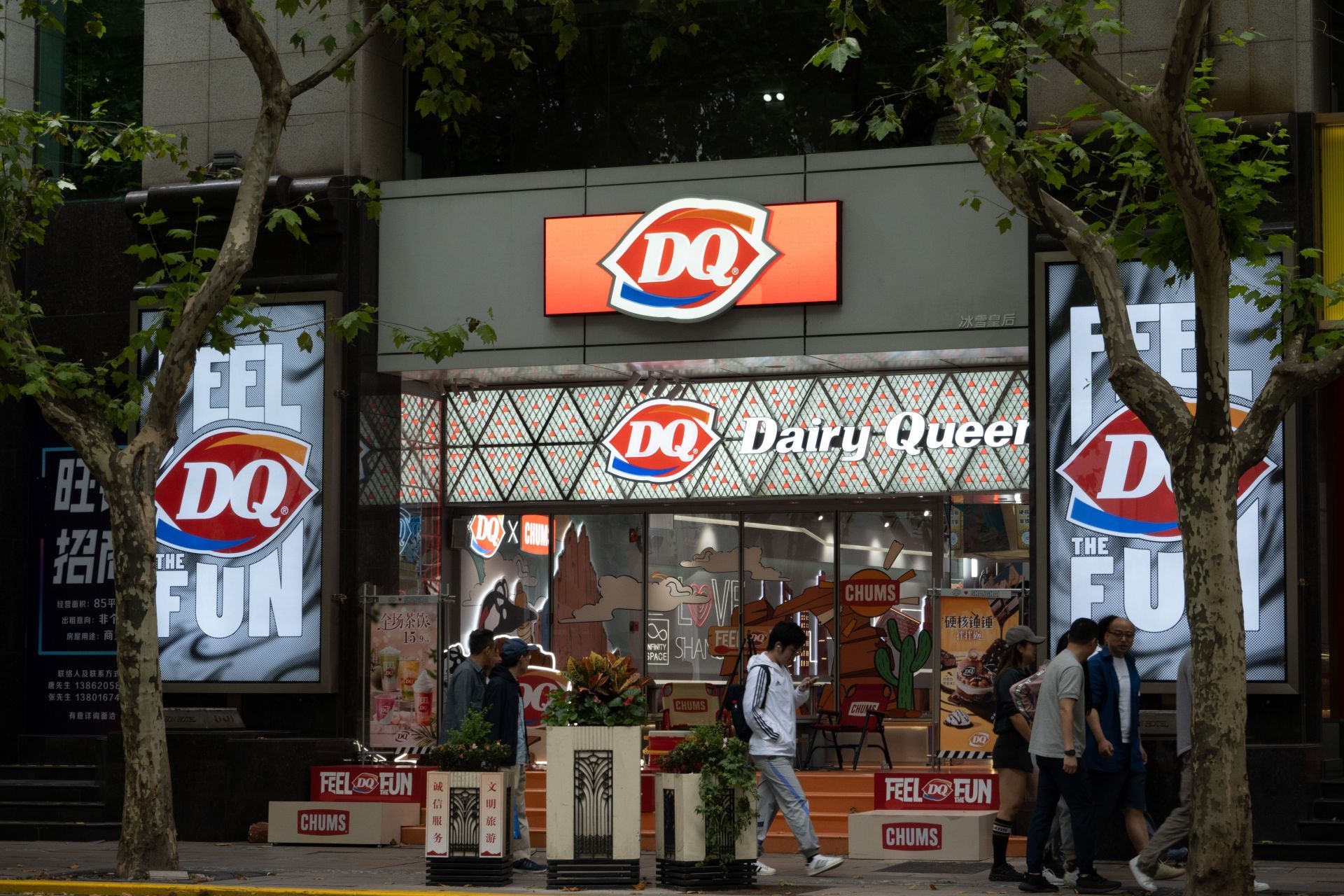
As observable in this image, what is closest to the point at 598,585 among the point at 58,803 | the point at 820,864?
the point at 58,803

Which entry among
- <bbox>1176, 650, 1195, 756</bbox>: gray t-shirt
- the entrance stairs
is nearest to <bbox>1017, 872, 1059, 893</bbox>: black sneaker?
<bbox>1176, 650, 1195, 756</bbox>: gray t-shirt

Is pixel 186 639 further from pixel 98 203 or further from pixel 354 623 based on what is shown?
pixel 98 203

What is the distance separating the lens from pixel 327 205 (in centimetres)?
1841

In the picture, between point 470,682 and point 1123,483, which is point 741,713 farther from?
point 1123,483

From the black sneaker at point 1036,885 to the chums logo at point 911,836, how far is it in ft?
7.39

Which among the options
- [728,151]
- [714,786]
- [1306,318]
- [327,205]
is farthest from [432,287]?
[1306,318]

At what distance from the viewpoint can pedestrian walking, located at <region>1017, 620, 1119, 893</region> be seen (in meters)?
12.1

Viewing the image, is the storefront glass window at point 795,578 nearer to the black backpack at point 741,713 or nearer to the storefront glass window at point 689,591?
the storefront glass window at point 689,591

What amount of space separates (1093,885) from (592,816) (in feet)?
11.8

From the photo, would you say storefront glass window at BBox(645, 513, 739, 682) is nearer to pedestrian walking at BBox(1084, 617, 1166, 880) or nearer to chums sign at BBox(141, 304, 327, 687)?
chums sign at BBox(141, 304, 327, 687)

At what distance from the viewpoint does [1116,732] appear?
12328mm

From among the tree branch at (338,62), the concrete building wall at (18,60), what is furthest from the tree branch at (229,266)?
the concrete building wall at (18,60)

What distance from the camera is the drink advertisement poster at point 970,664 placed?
660 inches

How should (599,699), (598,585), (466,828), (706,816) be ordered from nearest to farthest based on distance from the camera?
(706,816) < (599,699) < (466,828) < (598,585)
